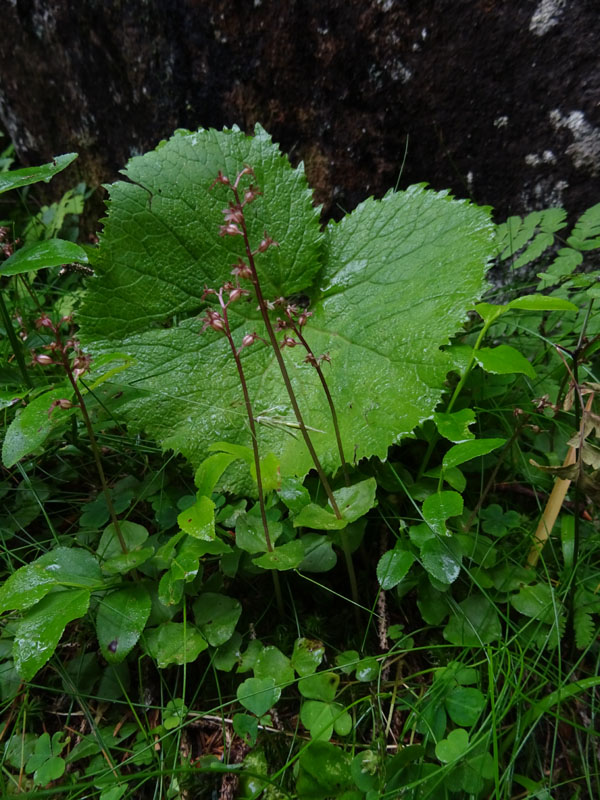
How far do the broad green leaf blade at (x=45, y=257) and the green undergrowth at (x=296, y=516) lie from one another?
0.01 m

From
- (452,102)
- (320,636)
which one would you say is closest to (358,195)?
(452,102)

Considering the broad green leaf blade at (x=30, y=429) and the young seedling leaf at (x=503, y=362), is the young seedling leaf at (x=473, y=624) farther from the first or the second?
the broad green leaf blade at (x=30, y=429)

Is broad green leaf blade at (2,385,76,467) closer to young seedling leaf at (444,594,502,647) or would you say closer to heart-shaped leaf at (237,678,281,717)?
heart-shaped leaf at (237,678,281,717)

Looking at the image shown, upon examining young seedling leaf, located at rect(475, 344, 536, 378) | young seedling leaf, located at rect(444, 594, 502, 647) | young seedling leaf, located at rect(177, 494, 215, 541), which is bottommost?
young seedling leaf, located at rect(444, 594, 502, 647)

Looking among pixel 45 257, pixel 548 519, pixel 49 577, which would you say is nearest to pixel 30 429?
pixel 49 577

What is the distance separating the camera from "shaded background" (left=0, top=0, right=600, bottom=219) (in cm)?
165

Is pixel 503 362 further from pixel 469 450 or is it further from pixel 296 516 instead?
pixel 296 516

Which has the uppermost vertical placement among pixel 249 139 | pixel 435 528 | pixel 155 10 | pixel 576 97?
pixel 155 10

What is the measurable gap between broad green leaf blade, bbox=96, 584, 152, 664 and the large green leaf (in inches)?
16.3

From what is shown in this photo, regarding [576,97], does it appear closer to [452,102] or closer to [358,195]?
[452,102]

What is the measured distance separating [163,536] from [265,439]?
37cm

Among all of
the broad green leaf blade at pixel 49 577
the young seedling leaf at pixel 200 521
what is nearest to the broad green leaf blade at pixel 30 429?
the broad green leaf blade at pixel 49 577

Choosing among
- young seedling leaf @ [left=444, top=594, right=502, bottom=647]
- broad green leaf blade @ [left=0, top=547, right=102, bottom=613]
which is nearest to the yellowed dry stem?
young seedling leaf @ [left=444, top=594, right=502, bottom=647]

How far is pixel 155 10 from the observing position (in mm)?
1884
